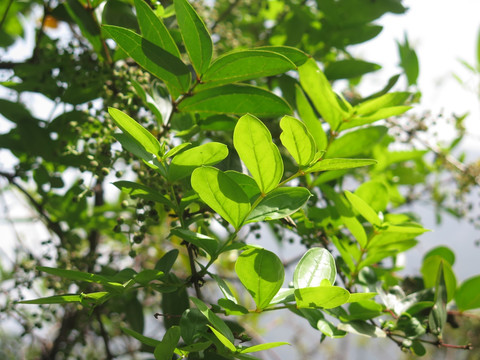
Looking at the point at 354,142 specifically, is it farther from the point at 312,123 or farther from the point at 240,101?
the point at 240,101

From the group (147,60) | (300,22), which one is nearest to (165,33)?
(147,60)

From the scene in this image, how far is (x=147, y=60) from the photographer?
0.62 meters

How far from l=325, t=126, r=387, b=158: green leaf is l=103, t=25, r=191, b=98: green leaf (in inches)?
12.8

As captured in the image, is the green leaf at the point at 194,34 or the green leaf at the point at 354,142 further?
the green leaf at the point at 354,142

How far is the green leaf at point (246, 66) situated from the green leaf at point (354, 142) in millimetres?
283

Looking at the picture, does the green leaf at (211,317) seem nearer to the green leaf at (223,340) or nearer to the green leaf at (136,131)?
the green leaf at (223,340)

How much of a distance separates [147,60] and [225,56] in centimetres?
11

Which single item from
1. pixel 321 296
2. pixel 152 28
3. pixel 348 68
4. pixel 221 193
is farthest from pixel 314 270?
pixel 348 68

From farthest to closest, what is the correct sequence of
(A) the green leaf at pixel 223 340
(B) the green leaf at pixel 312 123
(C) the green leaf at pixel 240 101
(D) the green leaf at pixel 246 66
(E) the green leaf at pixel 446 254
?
(E) the green leaf at pixel 446 254 → (B) the green leaf at pixel 312 123 → (C) the green leaf at pixel 240 101 → (D) the green leaf at pixel 246 66 → (A) the green leaf at pixel 223 340

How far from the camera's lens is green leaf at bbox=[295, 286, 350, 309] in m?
0.51

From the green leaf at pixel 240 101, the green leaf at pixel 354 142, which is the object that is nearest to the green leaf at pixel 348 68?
the green leaf at pixel 354 142

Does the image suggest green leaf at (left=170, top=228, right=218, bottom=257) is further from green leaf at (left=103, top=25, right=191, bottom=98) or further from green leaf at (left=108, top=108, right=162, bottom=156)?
green leaf at (left=103, top=25, right=191, bottom=98)

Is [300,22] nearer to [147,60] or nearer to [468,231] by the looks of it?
[147,60]

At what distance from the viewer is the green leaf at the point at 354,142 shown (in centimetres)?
85
